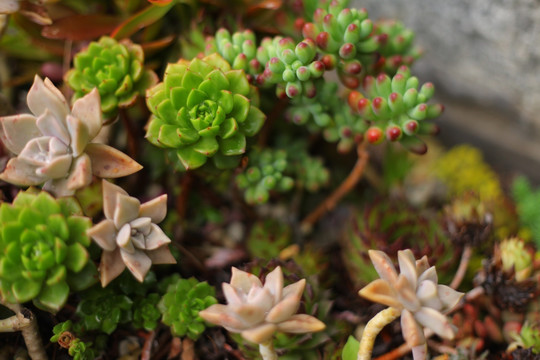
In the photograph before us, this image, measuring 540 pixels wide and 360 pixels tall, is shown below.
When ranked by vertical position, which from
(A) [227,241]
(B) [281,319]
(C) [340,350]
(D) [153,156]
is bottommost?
(A) [227,241]

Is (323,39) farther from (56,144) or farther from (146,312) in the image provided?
(146,312)

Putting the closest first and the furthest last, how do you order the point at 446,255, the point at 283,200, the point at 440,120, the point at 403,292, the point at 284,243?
1. the point at 403,292
2. the point at 446,255
3. the point at 284,243
4. the point at 283,200
5. the point at 440,120

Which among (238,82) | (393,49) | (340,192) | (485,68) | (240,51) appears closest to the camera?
(238,82)

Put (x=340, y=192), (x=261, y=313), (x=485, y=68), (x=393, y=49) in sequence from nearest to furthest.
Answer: (x=261, y=313) → (x=393, y=49) → (x=340, y=192) → (x=485, y=68)

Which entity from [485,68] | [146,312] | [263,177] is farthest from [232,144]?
[485,68]

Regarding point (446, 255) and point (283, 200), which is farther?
point (283, 200)

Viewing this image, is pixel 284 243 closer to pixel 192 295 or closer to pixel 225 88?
pixel 192 295

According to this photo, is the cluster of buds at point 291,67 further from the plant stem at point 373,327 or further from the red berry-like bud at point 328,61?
the plant stem at point 373,327

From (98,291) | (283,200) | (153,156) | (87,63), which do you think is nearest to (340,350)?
(98,291)
